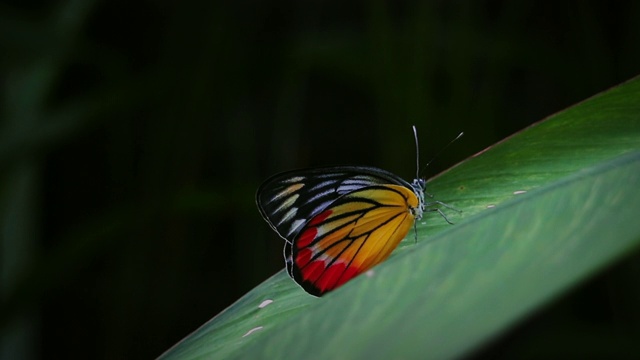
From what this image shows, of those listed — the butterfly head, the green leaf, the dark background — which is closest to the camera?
the green leaf

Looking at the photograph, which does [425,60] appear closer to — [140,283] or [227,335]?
[140,283]

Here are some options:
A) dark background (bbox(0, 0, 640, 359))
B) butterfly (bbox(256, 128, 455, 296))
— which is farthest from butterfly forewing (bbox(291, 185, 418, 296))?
dark background (bbox(0, 0, 640, 359))

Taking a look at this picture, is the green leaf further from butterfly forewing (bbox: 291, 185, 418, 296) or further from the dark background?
the dark background

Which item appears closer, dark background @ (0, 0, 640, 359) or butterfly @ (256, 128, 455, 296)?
butterfly @ (256, 128, 455, 296)

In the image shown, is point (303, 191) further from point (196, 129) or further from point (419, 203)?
point (196, 129)

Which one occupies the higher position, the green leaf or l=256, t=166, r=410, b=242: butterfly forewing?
the green leaf

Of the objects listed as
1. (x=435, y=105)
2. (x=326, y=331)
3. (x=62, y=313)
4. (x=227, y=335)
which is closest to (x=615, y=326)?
(x=435, y=105)
